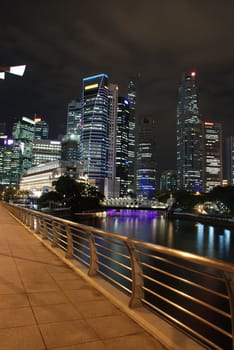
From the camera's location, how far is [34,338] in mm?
3857

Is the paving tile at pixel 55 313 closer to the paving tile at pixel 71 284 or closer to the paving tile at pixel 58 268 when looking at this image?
the paving tile at pixel 71 284

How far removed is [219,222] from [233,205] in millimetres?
6069

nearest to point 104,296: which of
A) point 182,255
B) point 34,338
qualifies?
point 34,338

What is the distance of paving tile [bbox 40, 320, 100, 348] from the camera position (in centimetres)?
379

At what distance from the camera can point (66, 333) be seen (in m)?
4.03

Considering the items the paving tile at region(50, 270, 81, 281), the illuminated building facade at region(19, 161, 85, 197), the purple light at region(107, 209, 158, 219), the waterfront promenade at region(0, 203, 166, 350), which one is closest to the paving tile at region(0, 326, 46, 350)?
the waterfront promenade at region(0, 203, 166, 350)

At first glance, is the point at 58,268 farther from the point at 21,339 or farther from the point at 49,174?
the point at 49,174

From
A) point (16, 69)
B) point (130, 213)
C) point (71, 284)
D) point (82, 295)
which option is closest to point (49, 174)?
point (130, 213)

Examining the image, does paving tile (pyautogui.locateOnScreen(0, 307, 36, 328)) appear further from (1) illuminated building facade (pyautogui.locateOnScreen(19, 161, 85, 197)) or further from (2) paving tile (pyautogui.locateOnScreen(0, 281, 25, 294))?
(1) illuminated building facade (pyautogui.locateOnScreen(19, 161, 85, 197))

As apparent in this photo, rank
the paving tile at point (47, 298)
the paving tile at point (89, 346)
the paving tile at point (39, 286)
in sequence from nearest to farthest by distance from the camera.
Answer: the paving tile at point (89, 346)
the paving tile at point (47, 298)
the paving tile at point (39, 286)

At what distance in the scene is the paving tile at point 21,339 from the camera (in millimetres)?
3639

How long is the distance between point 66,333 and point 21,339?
0.52m

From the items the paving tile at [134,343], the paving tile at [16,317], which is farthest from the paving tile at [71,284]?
the paving tile at [134,343]

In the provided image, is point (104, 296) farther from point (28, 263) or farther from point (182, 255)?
point (28, 263)
